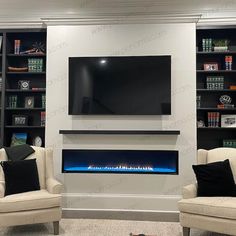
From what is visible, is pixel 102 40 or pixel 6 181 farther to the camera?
pixel 102 40

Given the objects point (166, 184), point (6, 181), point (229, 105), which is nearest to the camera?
point (6, 181)

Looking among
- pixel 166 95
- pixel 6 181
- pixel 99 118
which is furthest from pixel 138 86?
pixel 6 181

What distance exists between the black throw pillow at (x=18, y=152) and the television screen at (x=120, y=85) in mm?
787

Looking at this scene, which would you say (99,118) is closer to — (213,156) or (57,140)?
(57,140)

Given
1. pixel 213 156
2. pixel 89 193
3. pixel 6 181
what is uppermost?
pixel 213 156

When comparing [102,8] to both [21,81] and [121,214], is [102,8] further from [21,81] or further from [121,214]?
[121,214]

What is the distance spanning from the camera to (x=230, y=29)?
4137 millimetres

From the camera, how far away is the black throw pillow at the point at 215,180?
2898 millimetres

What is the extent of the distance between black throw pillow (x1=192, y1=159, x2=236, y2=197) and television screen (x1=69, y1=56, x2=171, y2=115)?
103 centimetres

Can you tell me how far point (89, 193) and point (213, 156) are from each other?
1.76 metres

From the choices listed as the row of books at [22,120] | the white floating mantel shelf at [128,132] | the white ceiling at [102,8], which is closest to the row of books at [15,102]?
the row of books at [22,120]

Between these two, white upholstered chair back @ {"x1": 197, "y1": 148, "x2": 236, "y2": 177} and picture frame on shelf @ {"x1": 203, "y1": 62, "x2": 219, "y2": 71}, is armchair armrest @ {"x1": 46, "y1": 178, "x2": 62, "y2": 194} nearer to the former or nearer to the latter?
white upholstered chair back @ {"x1": 197, "y1": 148, "x2": 236, "y2": 177}

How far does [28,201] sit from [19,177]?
1.34 ft

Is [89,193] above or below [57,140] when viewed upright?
below
